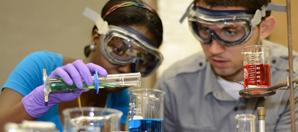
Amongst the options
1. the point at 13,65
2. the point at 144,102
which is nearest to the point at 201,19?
the point at 144,102

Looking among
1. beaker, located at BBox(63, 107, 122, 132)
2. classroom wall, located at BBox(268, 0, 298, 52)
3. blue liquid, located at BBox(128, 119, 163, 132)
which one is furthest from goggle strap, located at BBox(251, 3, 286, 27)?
beaker, located at BBox(63, 107, 122, 132)

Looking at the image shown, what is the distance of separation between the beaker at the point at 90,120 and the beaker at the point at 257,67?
0.64 metres

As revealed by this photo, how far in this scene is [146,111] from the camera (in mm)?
1146

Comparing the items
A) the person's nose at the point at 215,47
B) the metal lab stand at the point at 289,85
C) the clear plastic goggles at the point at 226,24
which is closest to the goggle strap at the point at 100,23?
the clear plastic goggles at the point at 226,24

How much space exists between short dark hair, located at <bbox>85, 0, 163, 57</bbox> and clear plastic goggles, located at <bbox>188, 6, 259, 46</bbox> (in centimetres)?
25

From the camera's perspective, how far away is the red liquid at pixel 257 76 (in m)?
1.22

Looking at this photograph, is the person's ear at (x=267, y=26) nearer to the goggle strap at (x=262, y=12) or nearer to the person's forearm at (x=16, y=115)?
the goggle strap at (x=262, y=12)

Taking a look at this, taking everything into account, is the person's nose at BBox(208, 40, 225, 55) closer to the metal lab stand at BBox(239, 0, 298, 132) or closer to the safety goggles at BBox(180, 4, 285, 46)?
the safety goggles at BBox(180, 4, 285, 46)

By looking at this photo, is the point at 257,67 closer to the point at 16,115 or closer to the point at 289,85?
the point at 289,85

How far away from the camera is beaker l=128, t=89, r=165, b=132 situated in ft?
3.62

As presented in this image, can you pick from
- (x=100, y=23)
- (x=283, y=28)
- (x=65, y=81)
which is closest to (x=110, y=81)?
(x=65, y=81)

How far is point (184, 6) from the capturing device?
315 centimetres

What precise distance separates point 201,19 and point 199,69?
0.71 m

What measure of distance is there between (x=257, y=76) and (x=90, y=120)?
0.74 metres
